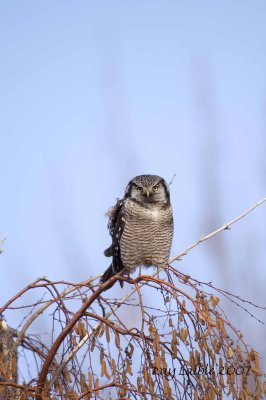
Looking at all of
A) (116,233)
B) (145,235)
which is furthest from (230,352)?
(116,233)

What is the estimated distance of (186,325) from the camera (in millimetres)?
2875

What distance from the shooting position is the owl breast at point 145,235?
5.29 metres

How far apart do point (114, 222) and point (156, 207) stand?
38 cm

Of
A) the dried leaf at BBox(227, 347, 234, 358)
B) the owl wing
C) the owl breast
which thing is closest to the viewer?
the dried leaf at BBox(227, 347, 234, 358)

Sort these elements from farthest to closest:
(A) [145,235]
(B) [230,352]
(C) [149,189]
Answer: (C) [149,189] → (A) [145,235] → (B) [230,352]

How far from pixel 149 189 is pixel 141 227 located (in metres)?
0.32

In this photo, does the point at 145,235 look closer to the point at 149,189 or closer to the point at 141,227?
the point at 141,227

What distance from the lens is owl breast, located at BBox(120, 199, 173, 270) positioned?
5289 millimetres

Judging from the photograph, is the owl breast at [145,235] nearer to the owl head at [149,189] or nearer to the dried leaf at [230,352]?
the owl head at [149,189]

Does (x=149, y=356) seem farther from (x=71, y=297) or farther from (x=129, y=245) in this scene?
(x=129, y=245)

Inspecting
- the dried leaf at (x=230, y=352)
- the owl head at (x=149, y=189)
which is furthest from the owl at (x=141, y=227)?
the dried leaf at (x=230, y=352)

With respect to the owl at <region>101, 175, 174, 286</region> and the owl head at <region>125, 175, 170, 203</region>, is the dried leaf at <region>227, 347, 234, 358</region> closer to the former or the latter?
the owl at <region>101, 175, 174, 286</region>

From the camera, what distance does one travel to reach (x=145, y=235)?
5273 millimetres

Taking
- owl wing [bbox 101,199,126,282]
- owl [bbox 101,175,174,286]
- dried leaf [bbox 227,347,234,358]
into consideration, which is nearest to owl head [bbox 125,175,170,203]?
owl [bbox 101,175,174,286]
